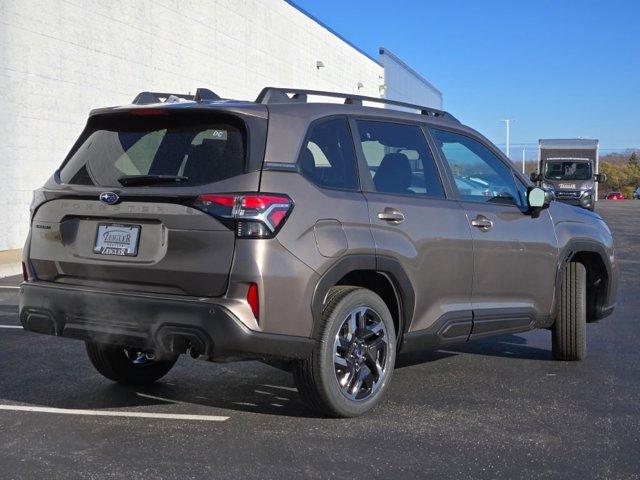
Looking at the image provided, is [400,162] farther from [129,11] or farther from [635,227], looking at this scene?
[635,227]

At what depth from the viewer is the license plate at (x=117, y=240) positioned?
16.3 feet

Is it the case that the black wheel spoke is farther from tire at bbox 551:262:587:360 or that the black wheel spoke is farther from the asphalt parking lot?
tire at bbox 551:262:587:360

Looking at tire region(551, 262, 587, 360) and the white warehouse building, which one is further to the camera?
the white warehouse building

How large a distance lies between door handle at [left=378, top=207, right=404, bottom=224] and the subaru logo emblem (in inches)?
60.4

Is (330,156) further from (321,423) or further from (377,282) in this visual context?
(321,423)

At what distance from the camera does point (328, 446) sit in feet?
15.5

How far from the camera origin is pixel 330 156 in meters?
5.34

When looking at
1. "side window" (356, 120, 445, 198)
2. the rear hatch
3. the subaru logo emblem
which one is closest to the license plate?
the rear hatch

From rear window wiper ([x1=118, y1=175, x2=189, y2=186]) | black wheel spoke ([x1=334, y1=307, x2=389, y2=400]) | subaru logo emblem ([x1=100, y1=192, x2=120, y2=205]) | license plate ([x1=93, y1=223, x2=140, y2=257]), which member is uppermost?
rear window wiper ([x1=118, y1=175, x2=189, y2=186])

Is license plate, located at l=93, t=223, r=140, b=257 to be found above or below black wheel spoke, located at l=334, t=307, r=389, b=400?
above

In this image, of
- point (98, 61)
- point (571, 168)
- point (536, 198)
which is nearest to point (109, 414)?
point (536, 198)

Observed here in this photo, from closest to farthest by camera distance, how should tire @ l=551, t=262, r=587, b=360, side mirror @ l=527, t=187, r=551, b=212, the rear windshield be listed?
the rear windshield → side mirror @ l=527, t=187, r=551, b=212 → tire @ l=551, t=262, r=587, b=360

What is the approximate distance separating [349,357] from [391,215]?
35.1 inches

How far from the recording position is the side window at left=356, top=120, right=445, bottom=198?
5637 mm
